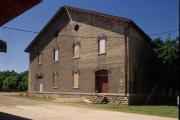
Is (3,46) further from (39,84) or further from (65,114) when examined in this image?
(39,84)

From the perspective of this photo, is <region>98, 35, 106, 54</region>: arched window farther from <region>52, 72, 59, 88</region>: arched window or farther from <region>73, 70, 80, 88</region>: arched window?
<region>52, 72, 59, 88</region>: arched window

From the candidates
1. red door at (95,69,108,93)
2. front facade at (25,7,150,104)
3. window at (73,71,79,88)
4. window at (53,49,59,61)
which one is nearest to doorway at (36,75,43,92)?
front facade at (25,7,150,104)

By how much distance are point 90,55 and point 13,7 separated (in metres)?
25.1

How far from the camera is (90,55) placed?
33375mm

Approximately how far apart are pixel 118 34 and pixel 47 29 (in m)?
12.5

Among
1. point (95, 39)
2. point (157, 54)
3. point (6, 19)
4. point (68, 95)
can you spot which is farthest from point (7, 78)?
point (6, 19)

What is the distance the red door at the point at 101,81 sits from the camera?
3177 centimetres

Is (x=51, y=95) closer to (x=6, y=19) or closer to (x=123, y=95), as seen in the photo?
(x=123, y=95)

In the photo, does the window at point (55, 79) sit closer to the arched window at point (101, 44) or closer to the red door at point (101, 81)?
the red door at point (101, 81)

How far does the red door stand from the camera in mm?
31766

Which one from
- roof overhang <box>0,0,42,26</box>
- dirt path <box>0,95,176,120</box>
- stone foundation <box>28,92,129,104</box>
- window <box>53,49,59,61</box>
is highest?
window <box>53,49,59,61</box>

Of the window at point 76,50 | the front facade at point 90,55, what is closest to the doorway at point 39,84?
the front facade at point 90,55

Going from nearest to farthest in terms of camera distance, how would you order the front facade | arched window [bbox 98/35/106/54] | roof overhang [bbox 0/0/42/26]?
1. roof overhang [bbox 0/0/42/26]
2. the front facade
3. arched window [bbox 98/35/106/54]

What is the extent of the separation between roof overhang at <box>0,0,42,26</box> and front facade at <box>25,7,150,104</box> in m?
21.2
